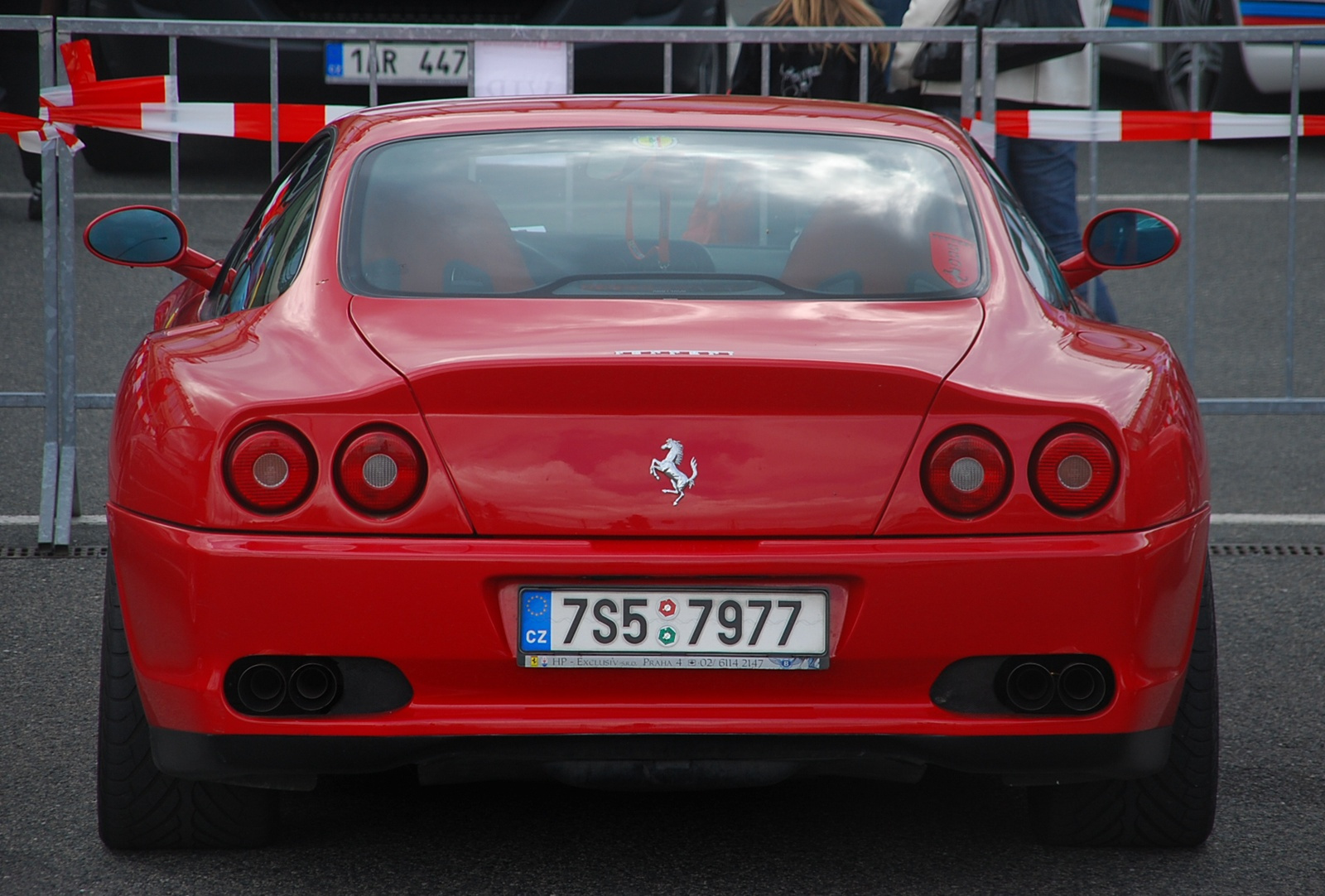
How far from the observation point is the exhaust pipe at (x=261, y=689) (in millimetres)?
2713

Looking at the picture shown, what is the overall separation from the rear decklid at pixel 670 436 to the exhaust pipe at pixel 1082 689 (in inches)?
16.0

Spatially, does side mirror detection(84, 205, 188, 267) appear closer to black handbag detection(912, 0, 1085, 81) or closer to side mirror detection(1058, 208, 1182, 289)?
side mirror detection(1058, 208, 1182, 289)

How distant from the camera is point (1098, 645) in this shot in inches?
107

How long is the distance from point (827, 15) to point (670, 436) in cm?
468

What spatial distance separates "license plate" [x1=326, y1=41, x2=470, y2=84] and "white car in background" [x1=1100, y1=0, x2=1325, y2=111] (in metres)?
6.04

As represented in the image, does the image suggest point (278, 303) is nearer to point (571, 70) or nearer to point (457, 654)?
point (457, 654)

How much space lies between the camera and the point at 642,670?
106 inches

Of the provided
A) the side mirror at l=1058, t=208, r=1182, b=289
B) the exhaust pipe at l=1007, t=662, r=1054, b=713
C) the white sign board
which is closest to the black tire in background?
the white sign board

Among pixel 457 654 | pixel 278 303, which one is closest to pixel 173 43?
pixel 278 303

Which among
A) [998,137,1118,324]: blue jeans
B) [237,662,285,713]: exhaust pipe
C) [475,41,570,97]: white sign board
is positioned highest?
[475,41,570,97]: white sign board

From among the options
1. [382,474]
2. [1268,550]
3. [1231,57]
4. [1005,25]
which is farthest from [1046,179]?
[1231,57]

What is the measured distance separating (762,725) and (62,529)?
327 cm

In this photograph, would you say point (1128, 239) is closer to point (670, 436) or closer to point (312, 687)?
point (670, 436)

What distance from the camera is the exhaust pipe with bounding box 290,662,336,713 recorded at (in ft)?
8.86
